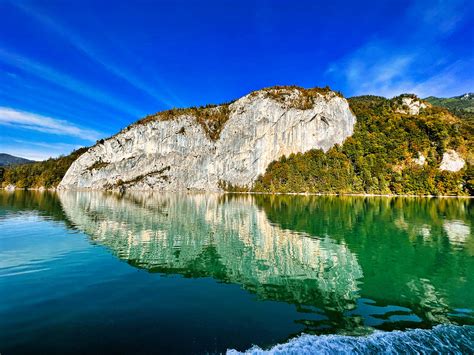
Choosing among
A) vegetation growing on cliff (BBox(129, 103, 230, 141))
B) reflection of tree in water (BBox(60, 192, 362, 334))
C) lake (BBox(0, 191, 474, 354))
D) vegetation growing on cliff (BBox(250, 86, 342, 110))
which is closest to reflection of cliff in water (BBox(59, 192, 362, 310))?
reflection of tree in water (BBox(60, 192, 362, 334))

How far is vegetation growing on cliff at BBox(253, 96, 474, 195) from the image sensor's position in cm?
13125

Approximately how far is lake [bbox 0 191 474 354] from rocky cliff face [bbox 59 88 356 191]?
142576 millimetres

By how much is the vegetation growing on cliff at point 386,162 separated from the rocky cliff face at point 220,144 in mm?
9333

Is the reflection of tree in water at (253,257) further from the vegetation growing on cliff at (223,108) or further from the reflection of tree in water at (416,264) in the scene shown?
the vegetation growing on cliff at (223,108)

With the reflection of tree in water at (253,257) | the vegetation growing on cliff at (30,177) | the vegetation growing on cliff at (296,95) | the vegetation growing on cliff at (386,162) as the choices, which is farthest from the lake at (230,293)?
the vegetation growing on cliff at (30,177)

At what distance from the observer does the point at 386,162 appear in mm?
146750

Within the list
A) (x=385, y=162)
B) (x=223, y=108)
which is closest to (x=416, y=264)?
(x=385, y=162)

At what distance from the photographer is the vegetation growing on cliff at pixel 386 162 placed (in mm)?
131250

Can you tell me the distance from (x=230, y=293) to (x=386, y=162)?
152322 millimetres

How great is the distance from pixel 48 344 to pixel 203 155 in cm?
16867

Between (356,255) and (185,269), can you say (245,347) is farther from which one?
(356,255)

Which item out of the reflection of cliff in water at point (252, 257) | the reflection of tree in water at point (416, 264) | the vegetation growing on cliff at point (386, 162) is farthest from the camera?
the vegetation growing on cliff at point (386, 162)

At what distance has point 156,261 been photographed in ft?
64.2

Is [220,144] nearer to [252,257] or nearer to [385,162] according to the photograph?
[385,162]
